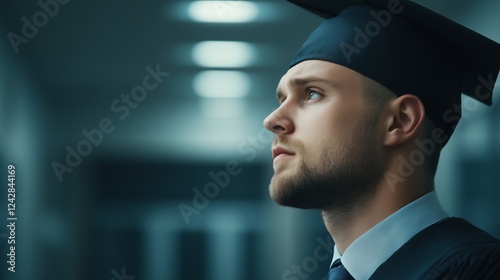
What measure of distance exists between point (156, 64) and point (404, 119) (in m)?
1.28

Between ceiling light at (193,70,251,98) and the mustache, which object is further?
ceiling light at (193,70,251,98)

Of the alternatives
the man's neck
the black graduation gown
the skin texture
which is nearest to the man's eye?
the skin texture

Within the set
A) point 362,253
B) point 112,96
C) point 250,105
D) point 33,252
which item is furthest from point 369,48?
point 33,252

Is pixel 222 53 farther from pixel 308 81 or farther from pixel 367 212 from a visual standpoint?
pixel 367 212

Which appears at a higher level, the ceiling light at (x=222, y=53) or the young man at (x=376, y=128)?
the ceiling light at (x=222, y=53)

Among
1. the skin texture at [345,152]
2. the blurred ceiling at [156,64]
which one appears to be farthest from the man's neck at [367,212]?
the blurred ceiling at [156,64]

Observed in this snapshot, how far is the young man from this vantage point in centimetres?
123

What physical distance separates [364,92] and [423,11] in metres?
0.20

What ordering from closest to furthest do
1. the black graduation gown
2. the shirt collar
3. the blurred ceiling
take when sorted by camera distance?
1. the black graduation gown
2. the shirt collar
3. the blurred ceiling

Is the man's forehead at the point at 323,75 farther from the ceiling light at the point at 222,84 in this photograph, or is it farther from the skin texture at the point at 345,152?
the ceiling light at the point at 222,84

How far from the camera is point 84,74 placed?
7.76ft

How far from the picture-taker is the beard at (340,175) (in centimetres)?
125

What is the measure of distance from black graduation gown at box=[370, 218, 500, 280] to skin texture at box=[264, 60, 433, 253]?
8 centimetres

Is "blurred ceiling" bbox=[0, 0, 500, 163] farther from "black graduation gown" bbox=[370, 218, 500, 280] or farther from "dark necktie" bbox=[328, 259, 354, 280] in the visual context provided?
"black graduation gown" bbox=[370, 218, 500, 280]
